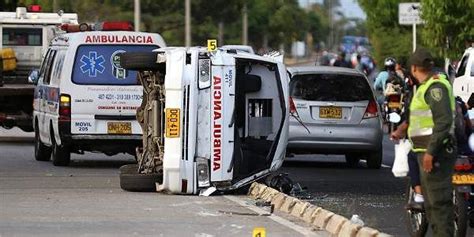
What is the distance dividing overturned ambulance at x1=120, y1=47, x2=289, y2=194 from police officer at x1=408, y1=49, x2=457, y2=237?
506 centimetres

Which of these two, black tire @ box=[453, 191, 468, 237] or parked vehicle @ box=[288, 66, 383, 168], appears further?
parked vehicle @ box=[288, 66, 383, 168]

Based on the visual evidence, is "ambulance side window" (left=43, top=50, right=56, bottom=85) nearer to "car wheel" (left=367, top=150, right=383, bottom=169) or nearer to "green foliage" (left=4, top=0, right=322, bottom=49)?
"car wheel" (left=367, top=150, right=383, bottom=169)

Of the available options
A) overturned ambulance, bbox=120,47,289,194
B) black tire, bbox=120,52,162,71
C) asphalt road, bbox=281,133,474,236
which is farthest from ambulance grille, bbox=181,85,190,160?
asphalt road, bbox=281,133,474,236

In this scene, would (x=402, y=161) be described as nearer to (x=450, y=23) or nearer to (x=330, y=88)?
(x=330, y=88)

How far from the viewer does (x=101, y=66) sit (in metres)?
19.7

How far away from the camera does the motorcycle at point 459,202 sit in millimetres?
11648

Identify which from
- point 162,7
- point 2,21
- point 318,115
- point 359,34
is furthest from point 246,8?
point 359,34

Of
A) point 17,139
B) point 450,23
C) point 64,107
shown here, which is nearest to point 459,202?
point 64,107

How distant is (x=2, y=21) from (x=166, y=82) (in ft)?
45.0

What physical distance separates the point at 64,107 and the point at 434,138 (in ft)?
33.3

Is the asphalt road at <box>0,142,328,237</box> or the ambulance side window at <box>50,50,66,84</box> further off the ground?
the ambulance side window at <box>50,50,66,84</box>

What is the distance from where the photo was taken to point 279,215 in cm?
1408

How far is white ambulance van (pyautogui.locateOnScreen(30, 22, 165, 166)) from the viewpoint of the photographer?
63.9ft

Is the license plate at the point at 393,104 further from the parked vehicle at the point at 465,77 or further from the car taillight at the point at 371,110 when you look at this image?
the car taillight at the point at 371,110
